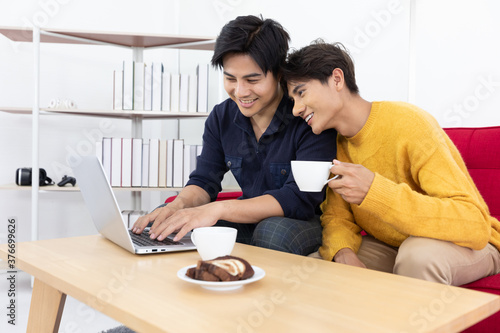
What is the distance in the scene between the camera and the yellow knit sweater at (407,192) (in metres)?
→ 1.06

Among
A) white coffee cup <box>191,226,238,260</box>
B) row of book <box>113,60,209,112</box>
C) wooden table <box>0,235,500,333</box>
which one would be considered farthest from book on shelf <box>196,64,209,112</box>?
white coffee cup <box>191,226,238,260</box>

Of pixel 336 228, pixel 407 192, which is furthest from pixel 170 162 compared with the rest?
pixel 407 192

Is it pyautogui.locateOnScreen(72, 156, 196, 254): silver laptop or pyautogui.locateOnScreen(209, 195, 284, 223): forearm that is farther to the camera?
pyautogui.locateOnScreen(209, 195, 284, 223): forearm

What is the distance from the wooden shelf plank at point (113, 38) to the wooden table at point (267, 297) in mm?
1721

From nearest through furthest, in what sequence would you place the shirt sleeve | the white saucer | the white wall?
the white saucer → the shirt sleeve → the white wall

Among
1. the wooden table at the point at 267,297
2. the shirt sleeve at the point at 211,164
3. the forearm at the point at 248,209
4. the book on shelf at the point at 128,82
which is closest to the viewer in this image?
the wooden table at the point at 267,297

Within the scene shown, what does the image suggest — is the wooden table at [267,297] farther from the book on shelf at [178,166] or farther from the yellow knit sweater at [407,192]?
the book on shelf at [178,166]

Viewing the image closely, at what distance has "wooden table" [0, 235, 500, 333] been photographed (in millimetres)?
613

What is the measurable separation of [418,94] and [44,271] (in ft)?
5.78

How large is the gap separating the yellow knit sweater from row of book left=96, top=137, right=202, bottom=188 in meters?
1.30

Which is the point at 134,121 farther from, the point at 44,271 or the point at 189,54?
the point at 44,271

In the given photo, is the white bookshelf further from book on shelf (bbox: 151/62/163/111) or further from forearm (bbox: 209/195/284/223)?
forearm (bbox: 209/195/284/223)

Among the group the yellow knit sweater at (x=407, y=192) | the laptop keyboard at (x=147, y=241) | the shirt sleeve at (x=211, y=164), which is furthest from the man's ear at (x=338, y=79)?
the laptop keyboard at (x=147, y=241)

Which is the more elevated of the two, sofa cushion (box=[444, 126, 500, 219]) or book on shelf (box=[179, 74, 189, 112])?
book on shelf (box=[179, 74, 189, 112])
